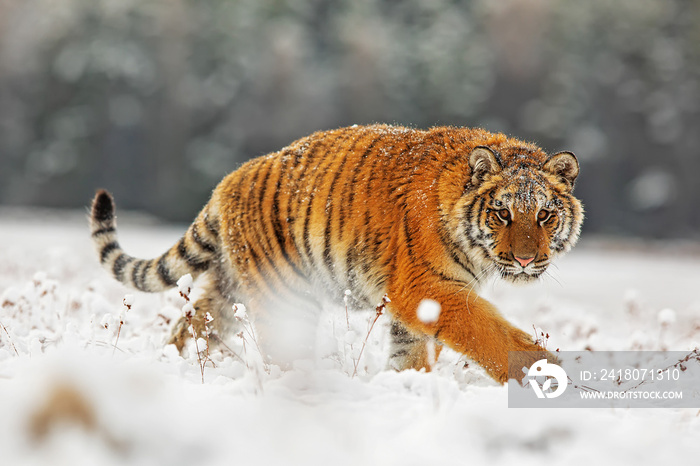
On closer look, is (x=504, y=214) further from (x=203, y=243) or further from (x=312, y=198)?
(x=203, y=243)

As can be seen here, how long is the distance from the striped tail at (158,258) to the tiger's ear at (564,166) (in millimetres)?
2310

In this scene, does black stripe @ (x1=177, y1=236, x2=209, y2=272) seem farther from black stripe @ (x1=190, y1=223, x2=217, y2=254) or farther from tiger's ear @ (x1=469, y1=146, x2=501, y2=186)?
tiger's ear @ (x1=469, y1=146, x2=501, y2=186)

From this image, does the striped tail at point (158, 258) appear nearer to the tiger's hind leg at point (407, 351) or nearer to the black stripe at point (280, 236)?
the black stripe at point (280, 236)

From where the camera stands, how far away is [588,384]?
369cm

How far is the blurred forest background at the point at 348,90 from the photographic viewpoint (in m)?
29.0

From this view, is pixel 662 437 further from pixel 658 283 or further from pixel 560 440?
pixel 658 283

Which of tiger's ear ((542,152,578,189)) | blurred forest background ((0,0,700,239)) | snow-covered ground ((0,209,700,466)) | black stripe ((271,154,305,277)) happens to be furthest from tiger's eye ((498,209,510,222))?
blurred forest background ((0,0,700,239))

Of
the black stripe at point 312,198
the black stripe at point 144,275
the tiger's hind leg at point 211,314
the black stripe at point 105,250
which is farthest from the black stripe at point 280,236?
the black stripe at point 105,250

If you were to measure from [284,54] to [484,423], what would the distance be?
28.2 m

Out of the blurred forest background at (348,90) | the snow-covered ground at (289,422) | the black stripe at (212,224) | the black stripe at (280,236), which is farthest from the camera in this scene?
the blurred forest background at (348,90)

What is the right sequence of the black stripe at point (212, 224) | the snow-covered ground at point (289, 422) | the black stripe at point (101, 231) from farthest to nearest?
the black stripe at point (101, 231) < the black stripe at point (212, 224) < the snow-covered ground at point (289, 422)

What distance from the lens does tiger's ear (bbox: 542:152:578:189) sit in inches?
147

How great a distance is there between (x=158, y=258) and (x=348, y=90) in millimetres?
25859

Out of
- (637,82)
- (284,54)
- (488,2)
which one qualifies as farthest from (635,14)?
(284,54)
